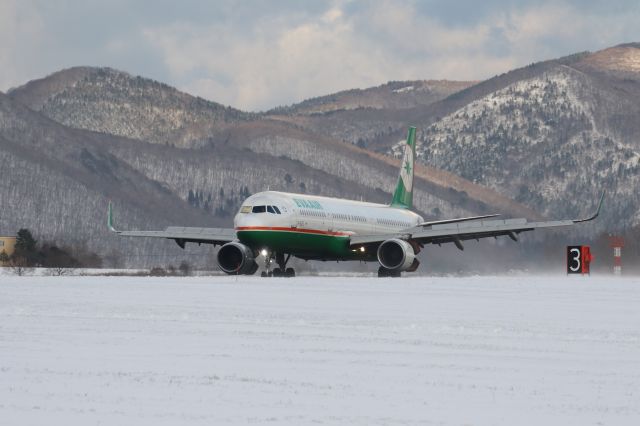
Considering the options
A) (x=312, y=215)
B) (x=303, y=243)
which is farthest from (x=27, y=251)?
(x=303, y=243)

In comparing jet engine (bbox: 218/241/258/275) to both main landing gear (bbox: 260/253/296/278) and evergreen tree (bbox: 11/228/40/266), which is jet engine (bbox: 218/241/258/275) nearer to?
main landing gear (bbox: 260/253/296/278)

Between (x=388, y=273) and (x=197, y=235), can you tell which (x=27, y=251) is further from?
(x=388, y=273)

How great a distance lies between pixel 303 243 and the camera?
202 ft

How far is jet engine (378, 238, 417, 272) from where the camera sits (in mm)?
62219

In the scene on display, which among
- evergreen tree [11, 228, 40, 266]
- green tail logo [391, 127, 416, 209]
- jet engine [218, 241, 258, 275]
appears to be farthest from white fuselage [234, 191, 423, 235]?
evergreen tree [11, 228, 40, 266]

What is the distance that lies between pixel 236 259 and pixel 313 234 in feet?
14.6
